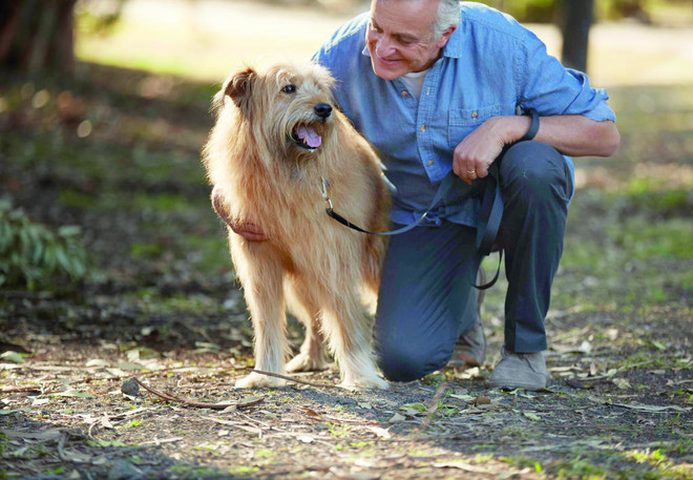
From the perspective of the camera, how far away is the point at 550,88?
423cm

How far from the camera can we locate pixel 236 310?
591 centimetres

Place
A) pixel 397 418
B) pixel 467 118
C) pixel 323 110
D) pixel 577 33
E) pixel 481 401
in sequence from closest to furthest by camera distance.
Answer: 1. pixel 397 418
2. pixel 481 401
3. pixel 323 110
4. pixel 467 118
5. pixel 577 33

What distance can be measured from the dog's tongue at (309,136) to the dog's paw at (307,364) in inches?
47.7

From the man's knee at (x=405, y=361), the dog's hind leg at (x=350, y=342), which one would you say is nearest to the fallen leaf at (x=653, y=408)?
the man's knee at (x=405, y=361)

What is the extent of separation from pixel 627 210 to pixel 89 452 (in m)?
6.31

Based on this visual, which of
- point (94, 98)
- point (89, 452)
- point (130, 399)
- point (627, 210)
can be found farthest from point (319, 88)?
point (94, 98)

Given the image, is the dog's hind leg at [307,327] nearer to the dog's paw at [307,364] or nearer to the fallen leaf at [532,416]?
the dog's paw at [307,364]

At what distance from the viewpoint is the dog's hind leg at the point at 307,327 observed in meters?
4.45

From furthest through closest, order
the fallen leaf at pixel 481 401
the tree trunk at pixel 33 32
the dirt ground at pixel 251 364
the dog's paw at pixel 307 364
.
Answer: the tree trunk at pixel 33 32 → the dog's paw at pixel 307 364 → the fallen leaf at pixel 481 401 → the dirt ground at pixel 251 364

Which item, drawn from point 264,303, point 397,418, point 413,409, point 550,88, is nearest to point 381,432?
point 397,418

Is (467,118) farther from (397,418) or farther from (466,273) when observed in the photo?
(397,418)

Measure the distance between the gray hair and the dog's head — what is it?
0.52 meters

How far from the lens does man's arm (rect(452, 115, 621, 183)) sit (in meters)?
4.17

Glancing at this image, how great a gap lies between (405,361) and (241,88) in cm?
136
